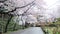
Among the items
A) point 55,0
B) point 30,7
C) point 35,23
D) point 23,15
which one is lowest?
point 35,23

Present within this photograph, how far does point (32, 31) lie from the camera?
1578mm

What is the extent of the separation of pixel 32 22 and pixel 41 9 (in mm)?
247

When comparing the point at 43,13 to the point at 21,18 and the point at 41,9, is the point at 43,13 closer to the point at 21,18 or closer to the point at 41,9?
the point at 41,9

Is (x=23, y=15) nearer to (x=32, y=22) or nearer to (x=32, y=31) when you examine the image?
(x=32, y=22)

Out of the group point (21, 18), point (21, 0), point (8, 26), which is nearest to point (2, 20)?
point (8, 26)

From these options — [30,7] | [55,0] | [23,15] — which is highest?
[55,0]

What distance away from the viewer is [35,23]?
1.59 m

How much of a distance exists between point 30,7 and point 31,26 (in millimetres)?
298

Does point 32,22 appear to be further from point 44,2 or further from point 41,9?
point 44,2

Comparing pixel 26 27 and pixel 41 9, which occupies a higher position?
pixel 41 9

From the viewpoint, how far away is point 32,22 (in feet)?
5.20

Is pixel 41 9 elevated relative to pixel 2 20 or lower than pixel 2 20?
elevated

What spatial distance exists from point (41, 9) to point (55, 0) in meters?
0.26

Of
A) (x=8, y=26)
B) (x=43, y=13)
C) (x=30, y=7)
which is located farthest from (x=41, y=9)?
(x=8, y=26)
